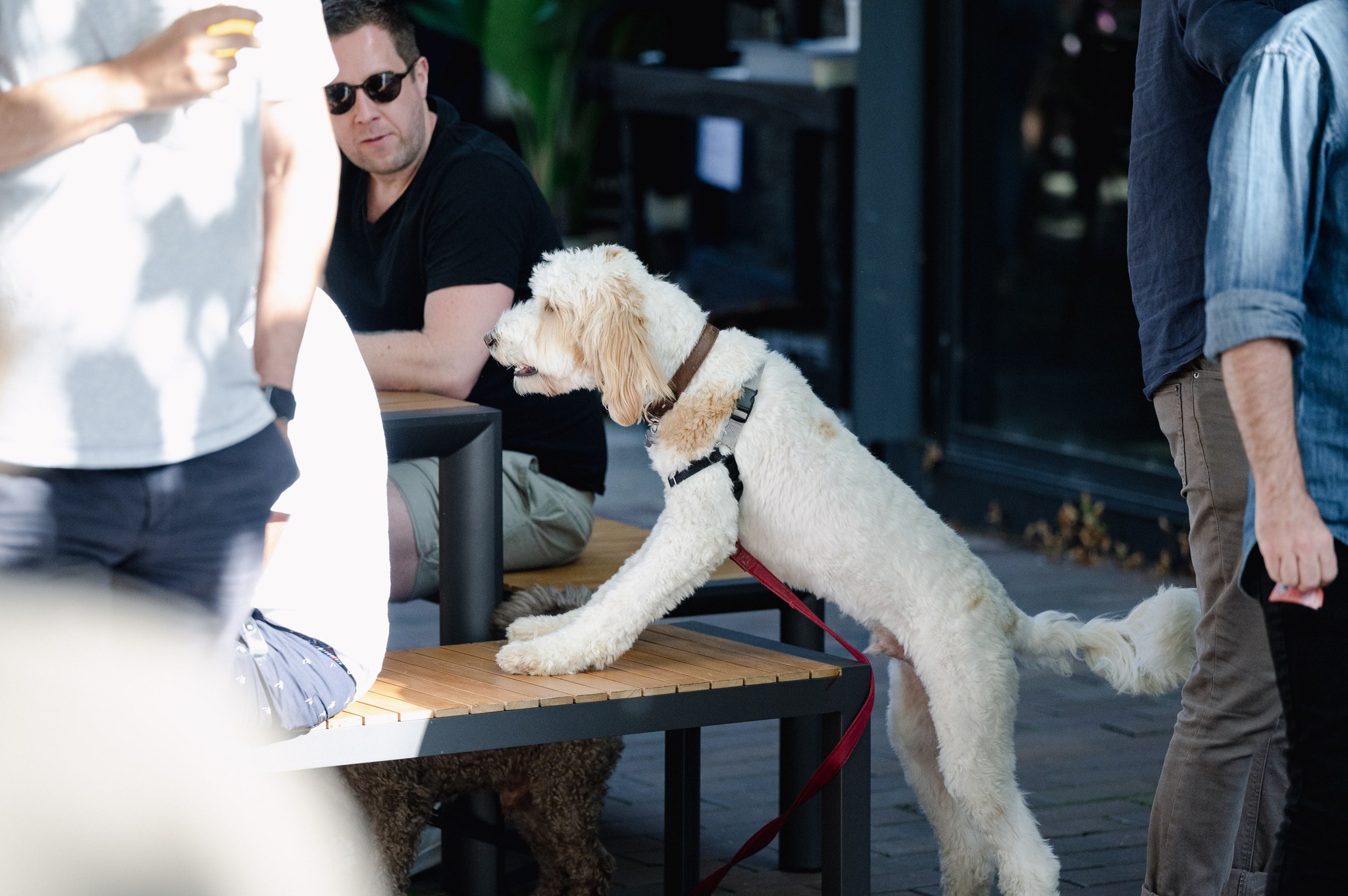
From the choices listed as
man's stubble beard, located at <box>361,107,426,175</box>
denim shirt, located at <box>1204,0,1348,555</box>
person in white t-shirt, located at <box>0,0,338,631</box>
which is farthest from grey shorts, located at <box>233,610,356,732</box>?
man's stubble beard, located at <box>361,107,426,175</box>

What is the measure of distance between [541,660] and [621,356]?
0.55m

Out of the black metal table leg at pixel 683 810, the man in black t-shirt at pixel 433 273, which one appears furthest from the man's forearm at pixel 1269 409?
the man in black t-shirt at pixel 433 273

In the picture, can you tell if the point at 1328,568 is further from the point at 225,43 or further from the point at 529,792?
the point at 529,792

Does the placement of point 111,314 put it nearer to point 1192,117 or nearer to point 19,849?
point 19,849

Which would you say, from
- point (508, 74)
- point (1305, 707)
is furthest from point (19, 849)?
point (508, 74)

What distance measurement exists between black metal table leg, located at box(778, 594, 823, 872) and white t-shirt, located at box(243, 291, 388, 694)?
1.34 meters

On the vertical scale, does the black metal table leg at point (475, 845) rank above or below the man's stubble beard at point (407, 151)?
below

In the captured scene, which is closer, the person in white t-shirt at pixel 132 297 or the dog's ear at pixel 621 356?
the person in white t-shirt at pixel 132 297

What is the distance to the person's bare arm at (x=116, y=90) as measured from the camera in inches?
73.6

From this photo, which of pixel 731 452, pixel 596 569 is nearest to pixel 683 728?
pixel 731 452

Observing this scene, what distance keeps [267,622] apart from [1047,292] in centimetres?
619

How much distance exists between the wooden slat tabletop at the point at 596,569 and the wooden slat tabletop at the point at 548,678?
16.4 inches

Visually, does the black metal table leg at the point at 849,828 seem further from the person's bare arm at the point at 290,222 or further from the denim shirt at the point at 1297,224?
the person's bare arm at the point at 290,222

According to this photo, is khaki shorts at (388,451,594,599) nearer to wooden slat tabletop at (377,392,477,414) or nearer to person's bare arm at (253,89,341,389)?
wooden slat tabletop at (377,392,477,414)
